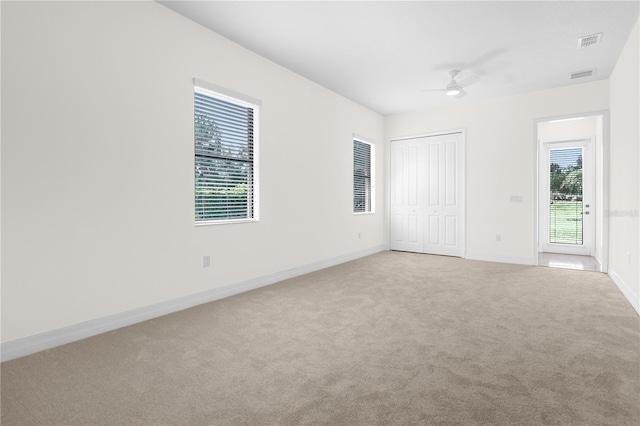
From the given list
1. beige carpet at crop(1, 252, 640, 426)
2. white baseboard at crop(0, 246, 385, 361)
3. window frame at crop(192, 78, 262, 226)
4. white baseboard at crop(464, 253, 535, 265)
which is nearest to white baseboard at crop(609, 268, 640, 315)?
beige carpet at crop(1, 252, 640, 426)

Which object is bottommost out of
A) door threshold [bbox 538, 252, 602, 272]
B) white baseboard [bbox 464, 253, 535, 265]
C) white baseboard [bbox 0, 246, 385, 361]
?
white baseboard [bbox 0, 246, 385, 361]

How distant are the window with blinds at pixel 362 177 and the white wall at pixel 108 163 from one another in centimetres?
242

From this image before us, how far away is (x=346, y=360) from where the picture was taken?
2244 mm

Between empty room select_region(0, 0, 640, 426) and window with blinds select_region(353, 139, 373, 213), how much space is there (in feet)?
1.55

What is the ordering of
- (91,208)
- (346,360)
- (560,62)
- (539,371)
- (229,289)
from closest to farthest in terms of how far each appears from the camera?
(539,371) → (346,360) → (91,208) → (229,289) → (560,62)

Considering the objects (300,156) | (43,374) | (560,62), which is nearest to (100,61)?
(43,374)

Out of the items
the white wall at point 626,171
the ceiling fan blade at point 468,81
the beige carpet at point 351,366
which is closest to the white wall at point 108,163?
the beige carpet at point 351,366

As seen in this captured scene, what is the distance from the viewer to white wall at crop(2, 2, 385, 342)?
7.68 feet

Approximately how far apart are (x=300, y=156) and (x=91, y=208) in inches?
109

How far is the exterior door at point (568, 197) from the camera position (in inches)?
256

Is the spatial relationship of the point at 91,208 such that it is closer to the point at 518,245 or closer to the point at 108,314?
the point at 108,314

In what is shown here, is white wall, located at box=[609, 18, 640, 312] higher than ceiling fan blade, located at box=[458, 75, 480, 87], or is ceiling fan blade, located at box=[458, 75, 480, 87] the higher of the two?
ceiling fan blade, located at box=[458, 75, 480, 87]

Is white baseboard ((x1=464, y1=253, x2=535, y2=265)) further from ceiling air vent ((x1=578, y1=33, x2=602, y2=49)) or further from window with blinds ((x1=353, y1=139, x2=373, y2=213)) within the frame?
ceiling air vent ((x1=578, y1=33, x2=602, y2=49))

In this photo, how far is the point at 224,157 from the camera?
3.82 m
